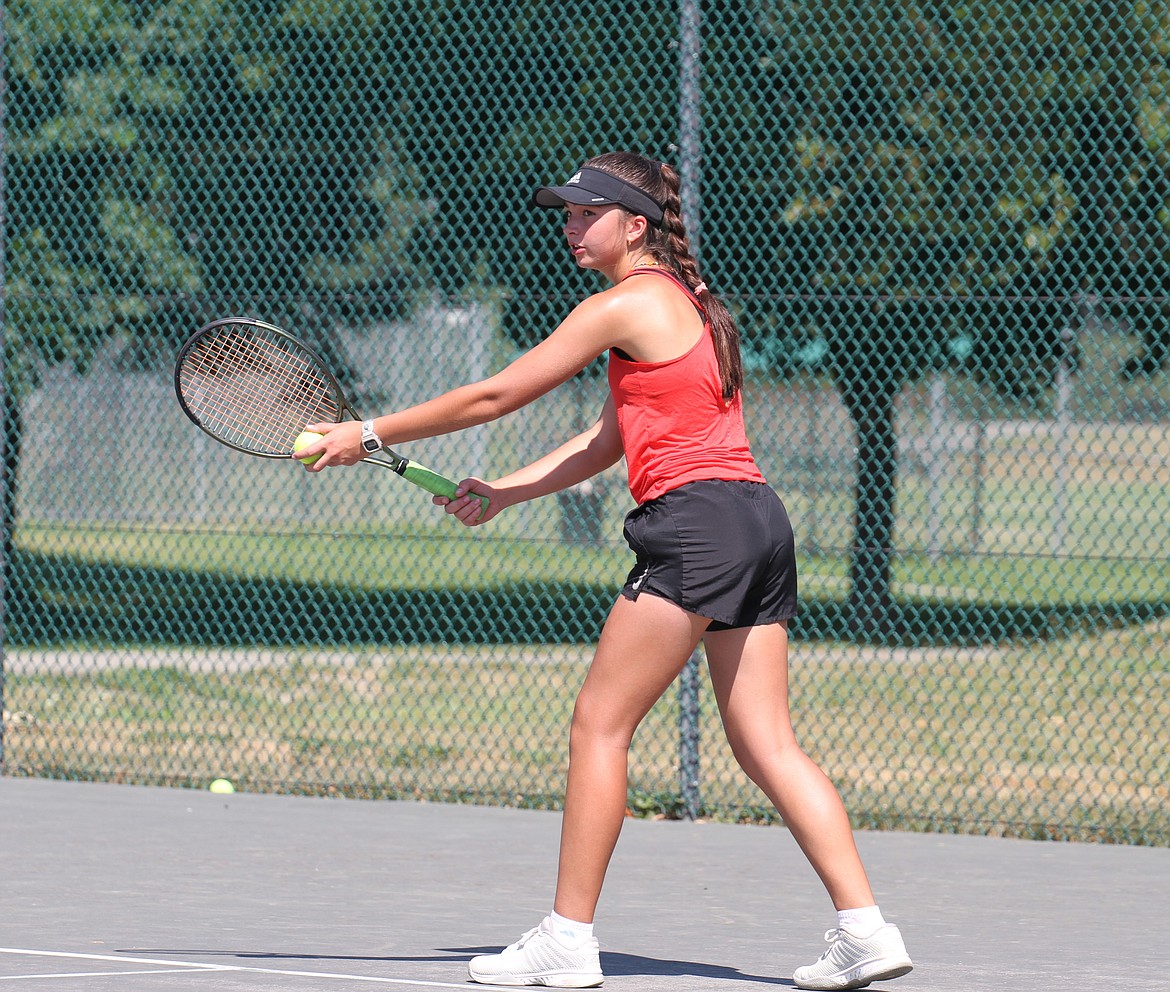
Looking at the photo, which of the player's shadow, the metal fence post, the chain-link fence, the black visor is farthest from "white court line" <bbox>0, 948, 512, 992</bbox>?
the chain-link fence

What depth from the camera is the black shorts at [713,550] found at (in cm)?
458

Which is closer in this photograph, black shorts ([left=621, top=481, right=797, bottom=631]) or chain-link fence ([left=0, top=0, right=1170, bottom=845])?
black shorts ([left=621, top=481, right=797, bottom=631])

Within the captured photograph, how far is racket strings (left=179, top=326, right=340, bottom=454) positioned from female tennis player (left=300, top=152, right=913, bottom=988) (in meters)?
0.77

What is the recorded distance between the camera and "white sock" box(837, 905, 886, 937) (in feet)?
15.0

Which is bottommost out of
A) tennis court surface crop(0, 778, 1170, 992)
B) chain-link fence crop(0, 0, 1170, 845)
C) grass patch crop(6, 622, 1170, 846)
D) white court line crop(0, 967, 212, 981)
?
white court line crop(0, 967, 212, 981)

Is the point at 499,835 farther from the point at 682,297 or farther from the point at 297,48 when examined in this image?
the point at 297,48

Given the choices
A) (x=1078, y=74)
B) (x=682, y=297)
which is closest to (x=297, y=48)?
(x=1078, y=74)

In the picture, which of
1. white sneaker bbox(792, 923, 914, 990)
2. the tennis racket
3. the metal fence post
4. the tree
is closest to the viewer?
white sneaker bbox(792, 923, 914, 990)

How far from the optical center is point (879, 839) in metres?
7.27

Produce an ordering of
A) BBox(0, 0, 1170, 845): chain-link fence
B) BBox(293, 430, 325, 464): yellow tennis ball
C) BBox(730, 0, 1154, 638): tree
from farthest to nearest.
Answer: BBox(730, 0, 1154, 638): tree, BBox(0, 0, 1170, 845): chain-link fence, BBox(293, 430, 325, 464): yellow tennis ball

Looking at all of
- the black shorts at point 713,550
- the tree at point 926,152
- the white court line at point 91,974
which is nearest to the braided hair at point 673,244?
the black shorts at point 713,550

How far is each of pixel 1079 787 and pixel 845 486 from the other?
7.78 m

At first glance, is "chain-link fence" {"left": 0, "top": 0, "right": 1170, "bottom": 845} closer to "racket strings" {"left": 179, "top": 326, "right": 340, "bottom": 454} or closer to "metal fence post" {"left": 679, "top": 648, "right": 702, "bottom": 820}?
"metal fence post" {"left": 679, "top": 648, "right": 702, "bottom": 820}

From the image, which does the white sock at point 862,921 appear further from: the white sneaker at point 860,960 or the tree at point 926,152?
the tree at point 926,152
